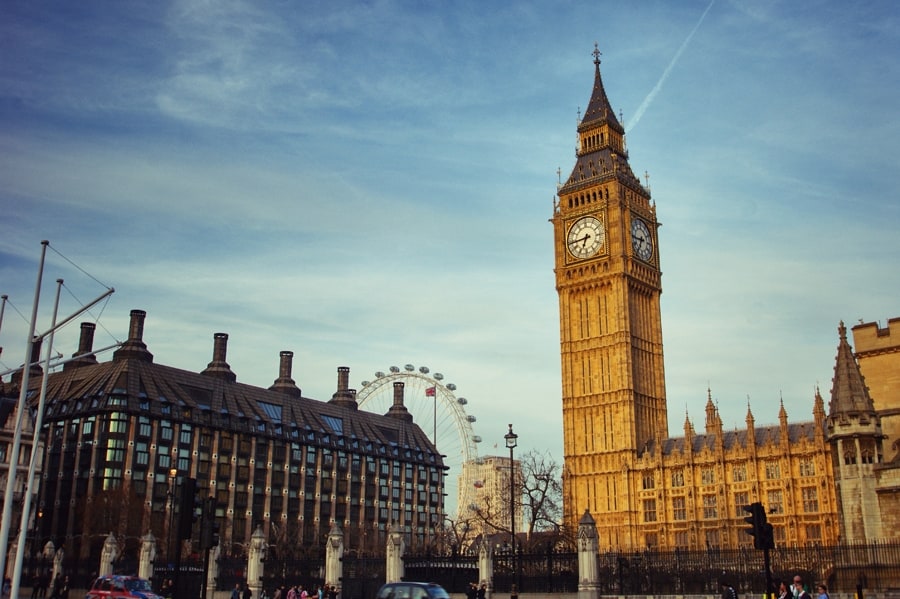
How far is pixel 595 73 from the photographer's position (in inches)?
4387

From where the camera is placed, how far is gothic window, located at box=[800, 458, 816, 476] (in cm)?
7862

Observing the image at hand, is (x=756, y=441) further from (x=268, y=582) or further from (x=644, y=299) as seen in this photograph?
(x=268, y=582)

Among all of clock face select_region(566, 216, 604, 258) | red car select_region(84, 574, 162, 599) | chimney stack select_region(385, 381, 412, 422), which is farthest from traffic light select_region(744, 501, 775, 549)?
chimney stack select_region(385, 381, 412, 422)

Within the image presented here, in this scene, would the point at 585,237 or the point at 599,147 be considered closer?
the point at 585,237

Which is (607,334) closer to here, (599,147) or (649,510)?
(649,510)

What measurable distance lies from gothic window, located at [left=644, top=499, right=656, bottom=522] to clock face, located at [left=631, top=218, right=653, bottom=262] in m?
27.0

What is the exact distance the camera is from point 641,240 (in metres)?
100

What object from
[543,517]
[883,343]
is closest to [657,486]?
[543,517]

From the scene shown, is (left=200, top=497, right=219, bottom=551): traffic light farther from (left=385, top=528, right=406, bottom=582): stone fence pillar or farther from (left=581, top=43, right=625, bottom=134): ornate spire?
(left=581, top=43, right=625, bottom=134): ornate spire

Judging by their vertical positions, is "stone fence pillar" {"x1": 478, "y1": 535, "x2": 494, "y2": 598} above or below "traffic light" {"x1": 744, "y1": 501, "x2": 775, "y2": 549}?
below

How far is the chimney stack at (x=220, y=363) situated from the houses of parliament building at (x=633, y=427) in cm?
4221

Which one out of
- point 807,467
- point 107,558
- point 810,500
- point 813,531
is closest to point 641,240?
point 807,467

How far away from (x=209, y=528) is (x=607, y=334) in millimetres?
71712

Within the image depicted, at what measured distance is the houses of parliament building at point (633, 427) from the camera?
79.9 meters
